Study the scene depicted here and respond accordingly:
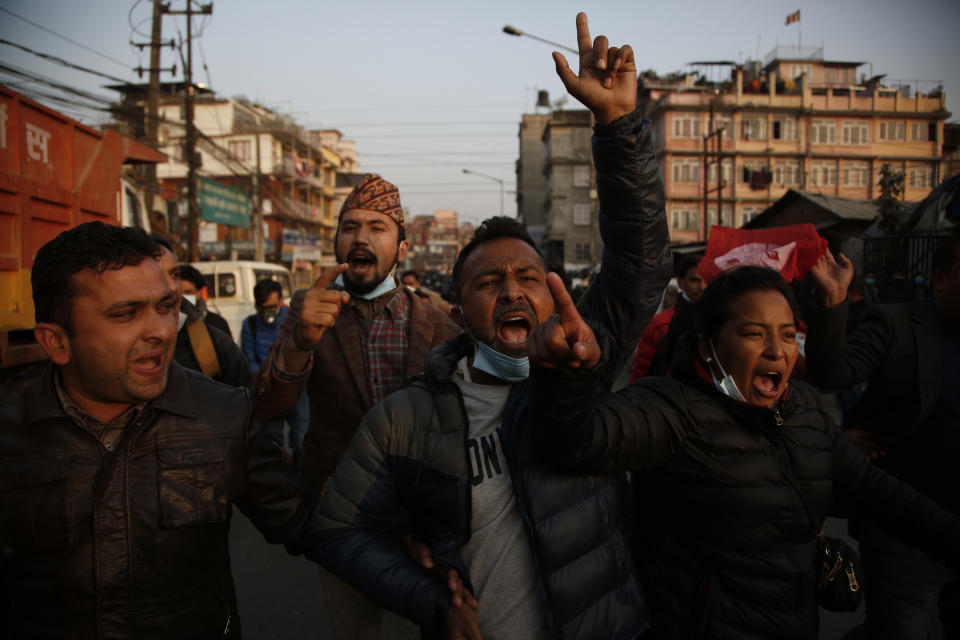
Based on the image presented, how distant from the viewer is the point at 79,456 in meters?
1.51

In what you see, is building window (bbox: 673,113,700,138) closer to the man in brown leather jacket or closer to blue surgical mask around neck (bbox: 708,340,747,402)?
blue surgical mask around neck (bbox: 708,340,747,402)

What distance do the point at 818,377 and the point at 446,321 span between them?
5.09ft

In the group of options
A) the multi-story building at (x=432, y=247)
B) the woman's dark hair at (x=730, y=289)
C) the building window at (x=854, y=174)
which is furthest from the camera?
the multi-story building at (x=432, y=247)

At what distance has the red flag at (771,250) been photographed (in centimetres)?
238

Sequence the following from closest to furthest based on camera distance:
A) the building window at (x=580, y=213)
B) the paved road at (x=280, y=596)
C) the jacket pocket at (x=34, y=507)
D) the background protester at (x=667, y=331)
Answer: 1. the jacket pocket at (x=34, y=507)
2. the background protester at (x=667, y=331)
3. the paved road at (x=280, y=596)
4. the building window at (x=580, y=213)

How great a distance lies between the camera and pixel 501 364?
167 cm

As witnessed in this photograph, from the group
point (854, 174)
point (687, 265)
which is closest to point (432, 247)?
point (854, 174)

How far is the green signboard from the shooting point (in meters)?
17.1

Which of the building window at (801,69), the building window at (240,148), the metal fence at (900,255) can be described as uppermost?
the building window at (801,69)

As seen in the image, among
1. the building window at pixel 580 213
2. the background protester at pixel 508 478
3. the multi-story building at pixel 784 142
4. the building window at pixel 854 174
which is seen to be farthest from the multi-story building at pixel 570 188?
the background protester at pixel 508 478

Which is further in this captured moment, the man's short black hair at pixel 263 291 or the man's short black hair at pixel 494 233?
the man's short black hair at pixel 263 291

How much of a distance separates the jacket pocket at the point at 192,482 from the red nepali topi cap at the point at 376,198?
48.0 inches

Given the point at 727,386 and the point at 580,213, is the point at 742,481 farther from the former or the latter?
the point at 580,213

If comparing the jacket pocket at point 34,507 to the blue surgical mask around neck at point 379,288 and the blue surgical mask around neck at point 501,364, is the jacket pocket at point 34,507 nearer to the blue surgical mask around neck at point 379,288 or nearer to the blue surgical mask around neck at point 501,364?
the blue surgical mask around neck at point 501,364
